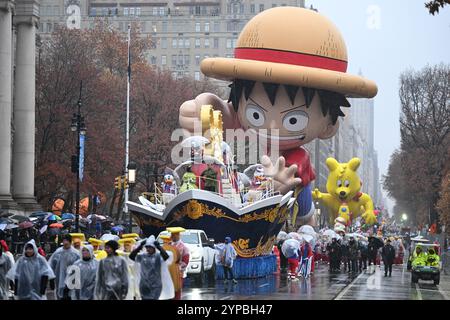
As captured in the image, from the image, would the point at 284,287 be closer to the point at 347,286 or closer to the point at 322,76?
the point at 347,286

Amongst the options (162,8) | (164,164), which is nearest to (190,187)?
(164,164)

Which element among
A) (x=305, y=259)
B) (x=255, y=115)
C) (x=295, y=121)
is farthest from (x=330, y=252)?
(x=255, y=115)

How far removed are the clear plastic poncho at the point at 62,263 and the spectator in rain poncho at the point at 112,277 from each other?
2.27 m

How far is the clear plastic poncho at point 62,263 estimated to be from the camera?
20844 millimetres

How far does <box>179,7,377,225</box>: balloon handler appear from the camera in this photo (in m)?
41.9

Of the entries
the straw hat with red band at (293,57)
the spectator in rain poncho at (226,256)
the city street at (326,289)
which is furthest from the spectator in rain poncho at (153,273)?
the straw hat with red band at (293,57)

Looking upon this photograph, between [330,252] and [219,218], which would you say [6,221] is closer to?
[219,218]

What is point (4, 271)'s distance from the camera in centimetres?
2030

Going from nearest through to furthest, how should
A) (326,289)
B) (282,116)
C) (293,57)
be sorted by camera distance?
(326,289) → (293,57) → (282,116)

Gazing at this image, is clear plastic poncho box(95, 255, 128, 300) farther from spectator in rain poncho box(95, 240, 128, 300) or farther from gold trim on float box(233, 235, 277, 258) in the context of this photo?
gold trim on float box(233, 235, 277, 258)

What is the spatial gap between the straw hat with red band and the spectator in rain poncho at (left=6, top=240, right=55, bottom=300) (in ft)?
75.5

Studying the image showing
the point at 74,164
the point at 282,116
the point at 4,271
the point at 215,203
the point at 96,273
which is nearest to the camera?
the point at 96,273

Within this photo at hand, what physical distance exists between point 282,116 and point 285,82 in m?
2.10

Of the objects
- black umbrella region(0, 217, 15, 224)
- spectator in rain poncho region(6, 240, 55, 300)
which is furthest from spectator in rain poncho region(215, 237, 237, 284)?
spectator in rain poncho region(6, 240, 55, 300)
